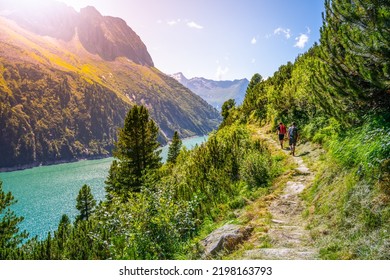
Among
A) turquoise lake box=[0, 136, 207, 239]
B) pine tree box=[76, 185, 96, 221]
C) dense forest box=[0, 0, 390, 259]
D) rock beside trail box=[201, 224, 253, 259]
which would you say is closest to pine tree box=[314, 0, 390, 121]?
dense forest box=[0, 0, 390, 259]

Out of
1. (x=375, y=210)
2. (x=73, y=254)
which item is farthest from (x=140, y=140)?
(x=375, y=210)

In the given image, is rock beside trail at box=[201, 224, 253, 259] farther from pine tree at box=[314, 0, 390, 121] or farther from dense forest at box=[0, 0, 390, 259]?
pine tree at box=[314, 0, 390, 121]

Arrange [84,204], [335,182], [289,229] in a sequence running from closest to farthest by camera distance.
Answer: [289,229], [335,182], [84,204]

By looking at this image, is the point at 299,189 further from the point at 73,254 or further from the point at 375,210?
the point at 73,254

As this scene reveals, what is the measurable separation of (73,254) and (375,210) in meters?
24.4

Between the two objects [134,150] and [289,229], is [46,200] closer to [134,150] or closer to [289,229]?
[134,150]

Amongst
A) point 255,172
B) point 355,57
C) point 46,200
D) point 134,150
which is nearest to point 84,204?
point 134,150

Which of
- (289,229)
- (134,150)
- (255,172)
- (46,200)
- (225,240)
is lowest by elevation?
(46,200)

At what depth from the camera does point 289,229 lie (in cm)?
840

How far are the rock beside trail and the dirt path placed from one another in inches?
29.1

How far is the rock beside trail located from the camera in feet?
27.0

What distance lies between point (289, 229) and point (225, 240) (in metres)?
1.78

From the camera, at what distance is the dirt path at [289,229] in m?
6.68

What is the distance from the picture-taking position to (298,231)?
26.6 ft
